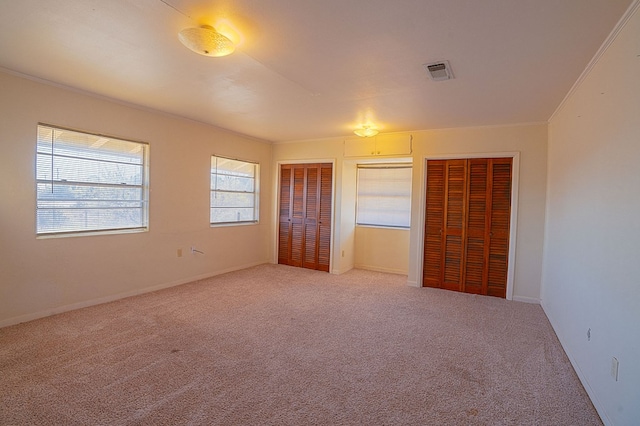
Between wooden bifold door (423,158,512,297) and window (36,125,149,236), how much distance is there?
428 cm

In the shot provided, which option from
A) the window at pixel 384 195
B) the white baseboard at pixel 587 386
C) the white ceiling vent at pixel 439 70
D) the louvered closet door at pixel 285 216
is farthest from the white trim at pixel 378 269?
the white ceiling vent at pixel 439 70

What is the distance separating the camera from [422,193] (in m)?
5.10

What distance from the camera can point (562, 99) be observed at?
11.1ft

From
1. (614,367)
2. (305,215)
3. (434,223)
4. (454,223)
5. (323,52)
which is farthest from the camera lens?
(305,215)

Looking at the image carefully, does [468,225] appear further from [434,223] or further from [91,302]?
[91,302]

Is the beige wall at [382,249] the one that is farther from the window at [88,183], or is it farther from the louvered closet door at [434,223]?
the window at [88,183]

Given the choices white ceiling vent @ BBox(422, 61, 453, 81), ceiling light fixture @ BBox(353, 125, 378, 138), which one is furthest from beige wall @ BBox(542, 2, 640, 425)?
ceiling light fixture @ BBox(353, 125, 378, 138)

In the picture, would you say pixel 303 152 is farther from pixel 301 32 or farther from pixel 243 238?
pixel 301 32

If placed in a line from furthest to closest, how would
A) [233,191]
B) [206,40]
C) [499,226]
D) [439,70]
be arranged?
[233,191] → [499,226] → [439,70] → [206,40]

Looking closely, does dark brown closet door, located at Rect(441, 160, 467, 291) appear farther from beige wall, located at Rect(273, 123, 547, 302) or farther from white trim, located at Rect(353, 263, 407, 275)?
white trim, located at Rect(353, 263, 407, 275)

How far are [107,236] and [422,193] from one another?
4.45 meters

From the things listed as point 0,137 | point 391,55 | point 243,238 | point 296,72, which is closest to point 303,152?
point 243,238

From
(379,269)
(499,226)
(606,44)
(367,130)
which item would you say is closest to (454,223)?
(499,226)

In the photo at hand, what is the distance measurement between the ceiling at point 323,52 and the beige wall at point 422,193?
55 cm
